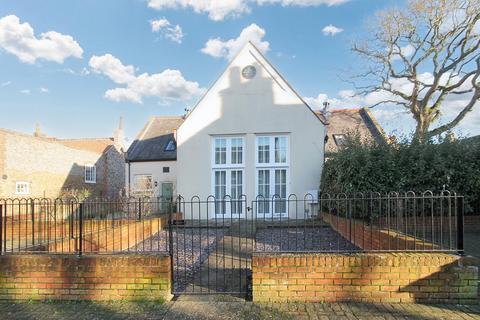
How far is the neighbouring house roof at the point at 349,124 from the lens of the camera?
60.2 feet

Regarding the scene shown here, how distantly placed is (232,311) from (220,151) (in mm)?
10442

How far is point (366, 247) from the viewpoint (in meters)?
7.30

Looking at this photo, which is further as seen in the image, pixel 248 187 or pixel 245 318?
pixel 248 187

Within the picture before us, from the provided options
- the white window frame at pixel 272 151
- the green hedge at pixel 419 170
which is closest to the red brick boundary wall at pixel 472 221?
the green hedge at pixel 419 170

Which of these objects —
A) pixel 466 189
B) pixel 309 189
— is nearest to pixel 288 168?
pixel 309 189

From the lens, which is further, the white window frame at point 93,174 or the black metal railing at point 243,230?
the white window frame at point 93,174

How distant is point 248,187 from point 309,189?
2.75m

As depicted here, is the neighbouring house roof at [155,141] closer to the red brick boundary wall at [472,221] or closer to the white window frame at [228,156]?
the white window frame at [228,156]

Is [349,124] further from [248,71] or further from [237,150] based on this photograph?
[237,150]

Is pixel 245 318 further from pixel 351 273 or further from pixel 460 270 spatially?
pixel 460 270

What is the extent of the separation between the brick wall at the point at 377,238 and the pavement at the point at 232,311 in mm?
1086

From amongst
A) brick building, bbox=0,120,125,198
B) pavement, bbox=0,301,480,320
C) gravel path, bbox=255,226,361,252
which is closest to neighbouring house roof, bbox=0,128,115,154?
brick building, bbox=0,120,125,198

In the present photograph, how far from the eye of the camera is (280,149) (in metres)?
14.0

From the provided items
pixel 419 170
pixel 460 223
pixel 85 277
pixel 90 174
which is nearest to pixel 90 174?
pixel 90 174
